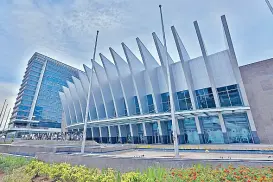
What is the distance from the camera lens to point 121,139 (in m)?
34.0

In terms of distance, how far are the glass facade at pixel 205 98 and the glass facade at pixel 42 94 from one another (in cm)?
7460

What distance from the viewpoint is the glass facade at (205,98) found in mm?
25266

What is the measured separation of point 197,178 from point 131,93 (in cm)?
2884

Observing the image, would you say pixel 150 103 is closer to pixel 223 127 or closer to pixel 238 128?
pixel 223 127

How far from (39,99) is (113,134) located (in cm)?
5992

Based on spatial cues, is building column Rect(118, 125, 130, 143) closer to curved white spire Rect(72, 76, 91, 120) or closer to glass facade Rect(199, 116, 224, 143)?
curved white spire Rect(72, 76, 91, 120)

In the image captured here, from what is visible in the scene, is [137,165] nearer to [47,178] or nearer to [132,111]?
[47,178]

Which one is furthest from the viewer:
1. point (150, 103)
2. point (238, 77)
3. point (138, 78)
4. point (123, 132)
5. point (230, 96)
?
point (123, 132)

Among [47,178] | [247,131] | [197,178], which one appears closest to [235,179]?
[197,178]

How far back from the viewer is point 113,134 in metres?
36.3

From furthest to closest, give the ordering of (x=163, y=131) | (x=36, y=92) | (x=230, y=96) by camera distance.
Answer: (x=36, y=92)
(x=163, y=131)
(x=230, y=96)

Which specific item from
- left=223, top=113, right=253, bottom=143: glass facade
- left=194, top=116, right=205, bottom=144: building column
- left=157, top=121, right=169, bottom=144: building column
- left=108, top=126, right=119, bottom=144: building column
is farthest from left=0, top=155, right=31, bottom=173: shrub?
left=108, top=126, right=119, bottom=144: building column

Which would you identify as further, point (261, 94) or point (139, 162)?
point (261, 94)

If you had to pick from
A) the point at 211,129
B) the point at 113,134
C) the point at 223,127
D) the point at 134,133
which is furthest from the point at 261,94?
the point at 113,134
